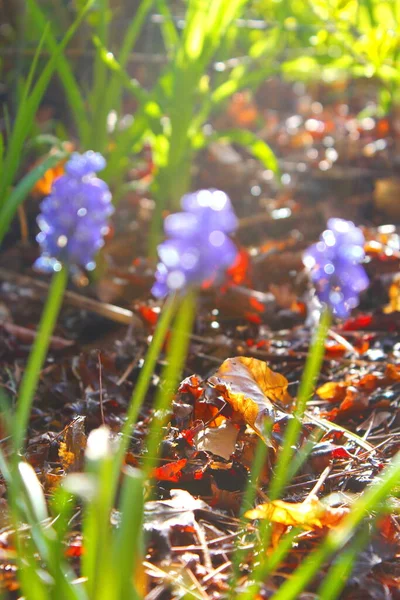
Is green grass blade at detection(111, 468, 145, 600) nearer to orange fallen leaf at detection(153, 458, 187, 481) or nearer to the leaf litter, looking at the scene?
the leaf litter

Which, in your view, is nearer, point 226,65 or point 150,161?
point 226,65

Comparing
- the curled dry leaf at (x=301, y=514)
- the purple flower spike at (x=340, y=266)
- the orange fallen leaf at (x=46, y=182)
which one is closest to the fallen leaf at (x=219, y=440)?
the curled dry leaf at (x=301, y=514)

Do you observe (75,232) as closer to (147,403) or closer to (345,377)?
(147,403)

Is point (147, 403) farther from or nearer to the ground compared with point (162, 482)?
nearer to the ground

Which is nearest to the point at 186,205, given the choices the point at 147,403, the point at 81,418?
the point at 81,418

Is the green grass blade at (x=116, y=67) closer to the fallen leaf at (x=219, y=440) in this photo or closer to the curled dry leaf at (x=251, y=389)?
the curled dry leaf at (x=251, y=389)

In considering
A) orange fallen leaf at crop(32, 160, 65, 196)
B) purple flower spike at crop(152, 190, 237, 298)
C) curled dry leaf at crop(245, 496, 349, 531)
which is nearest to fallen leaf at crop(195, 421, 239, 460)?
curled dry leaf at crop(245, 496, 349, 531)

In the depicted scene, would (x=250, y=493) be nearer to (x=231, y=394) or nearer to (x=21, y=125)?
(x=231, y=394)
